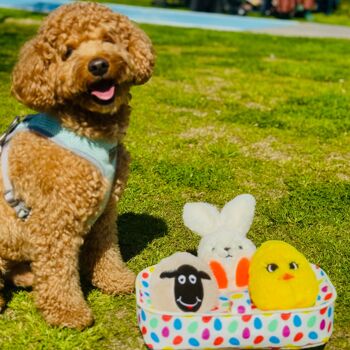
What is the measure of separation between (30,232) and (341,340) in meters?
1.74

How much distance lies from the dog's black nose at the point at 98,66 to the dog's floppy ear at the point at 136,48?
0.79ft

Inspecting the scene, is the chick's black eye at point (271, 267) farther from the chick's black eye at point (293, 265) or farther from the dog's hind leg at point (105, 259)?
the dog's hind leg at point (105, 259)

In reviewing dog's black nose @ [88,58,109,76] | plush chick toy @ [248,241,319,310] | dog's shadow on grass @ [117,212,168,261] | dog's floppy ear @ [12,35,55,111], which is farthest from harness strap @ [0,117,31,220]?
plush chick toy @ [248,241,319,310]

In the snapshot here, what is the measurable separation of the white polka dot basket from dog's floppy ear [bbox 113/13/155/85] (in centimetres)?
118

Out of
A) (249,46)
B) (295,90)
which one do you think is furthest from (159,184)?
(249,46)

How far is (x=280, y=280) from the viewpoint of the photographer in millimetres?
3117

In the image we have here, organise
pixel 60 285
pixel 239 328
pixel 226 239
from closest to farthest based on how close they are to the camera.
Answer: pixel 239 328 → pixel 60 285 → pixel 226 239

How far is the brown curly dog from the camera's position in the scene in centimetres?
305

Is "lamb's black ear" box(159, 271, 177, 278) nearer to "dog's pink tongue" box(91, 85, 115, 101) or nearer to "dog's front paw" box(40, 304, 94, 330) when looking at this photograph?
"dog's front paw" box(40, 304, 94, 330)

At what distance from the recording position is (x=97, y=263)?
3.83 m

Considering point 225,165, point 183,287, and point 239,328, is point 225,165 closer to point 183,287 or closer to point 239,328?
point 183,287

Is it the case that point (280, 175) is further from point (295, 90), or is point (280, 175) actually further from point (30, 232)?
point (295, 90)

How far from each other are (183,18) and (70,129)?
17.8 meters

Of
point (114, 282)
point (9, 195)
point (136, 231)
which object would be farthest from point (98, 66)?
point (136, 231)
